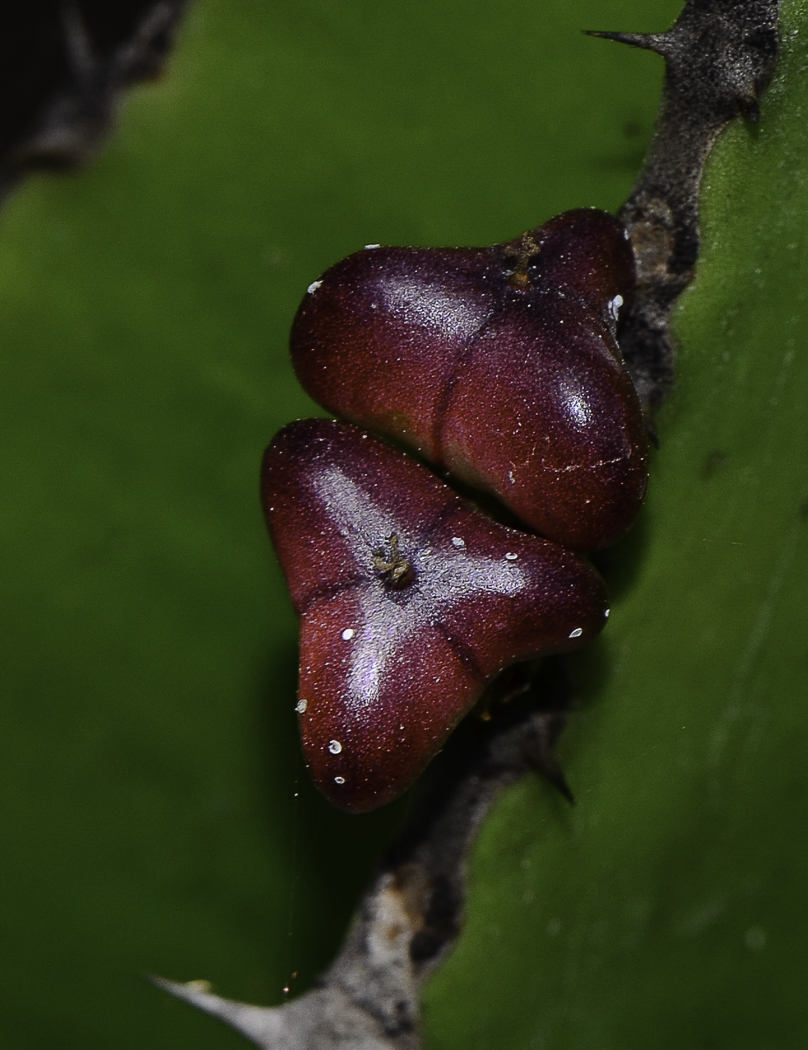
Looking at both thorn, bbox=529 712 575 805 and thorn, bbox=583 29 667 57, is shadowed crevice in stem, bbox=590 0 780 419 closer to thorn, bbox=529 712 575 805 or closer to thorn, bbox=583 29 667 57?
thorn, bbox=583 29 667 57

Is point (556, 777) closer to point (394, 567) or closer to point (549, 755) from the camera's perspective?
point (549, 755)

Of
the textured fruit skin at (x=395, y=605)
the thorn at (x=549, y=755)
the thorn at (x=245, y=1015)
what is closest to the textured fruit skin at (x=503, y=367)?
the textured fruit skin at (x=395, y=605)

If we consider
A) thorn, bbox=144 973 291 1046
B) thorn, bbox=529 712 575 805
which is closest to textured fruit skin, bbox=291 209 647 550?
thorn, bbox=529 712 575 805

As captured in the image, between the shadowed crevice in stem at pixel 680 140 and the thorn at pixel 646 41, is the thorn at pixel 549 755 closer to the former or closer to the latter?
the shadowed crevice in stem at pixel 680 140

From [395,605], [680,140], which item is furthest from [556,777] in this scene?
[680,140]

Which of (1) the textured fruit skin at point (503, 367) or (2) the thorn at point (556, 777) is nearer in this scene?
(1) the textured fruit skin at point (503, 367)

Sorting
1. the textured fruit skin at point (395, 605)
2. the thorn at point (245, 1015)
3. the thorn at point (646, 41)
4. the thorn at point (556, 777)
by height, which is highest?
the thorn at point (646, 41)

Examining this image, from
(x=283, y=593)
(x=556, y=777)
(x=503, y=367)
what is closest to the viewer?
(x=503, y=367)

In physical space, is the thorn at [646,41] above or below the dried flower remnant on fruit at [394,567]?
above
